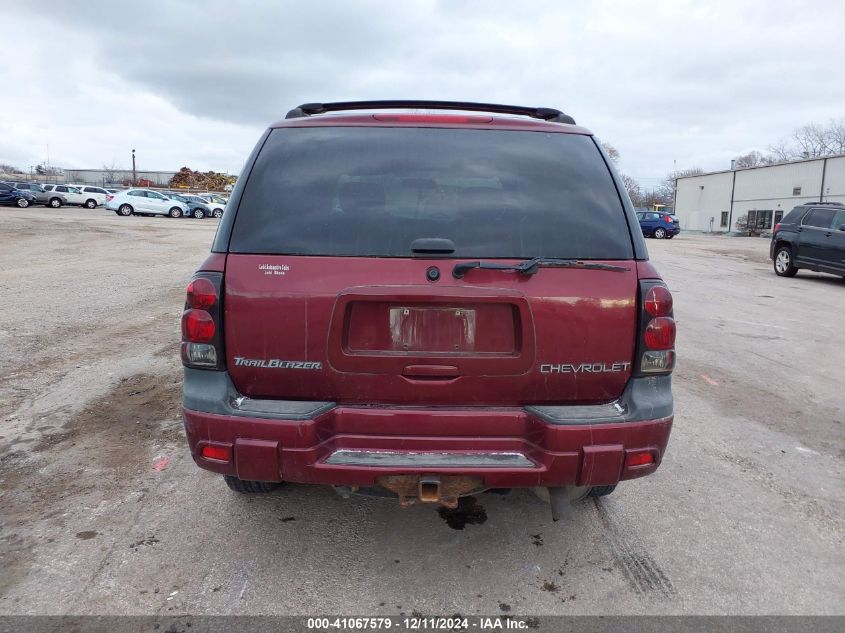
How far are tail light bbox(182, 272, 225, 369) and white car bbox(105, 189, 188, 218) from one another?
134 ft

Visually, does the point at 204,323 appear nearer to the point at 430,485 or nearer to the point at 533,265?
the point at 430,485

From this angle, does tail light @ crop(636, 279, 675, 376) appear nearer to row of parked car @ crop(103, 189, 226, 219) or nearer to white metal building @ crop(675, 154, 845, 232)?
row of parked car @ crop(103, 189, 226, 219)

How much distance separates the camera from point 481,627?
8.07ft

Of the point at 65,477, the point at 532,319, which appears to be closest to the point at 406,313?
the point at 532,319

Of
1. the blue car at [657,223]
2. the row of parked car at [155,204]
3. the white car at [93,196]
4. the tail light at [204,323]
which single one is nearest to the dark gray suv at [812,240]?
the tail light at [204,323]

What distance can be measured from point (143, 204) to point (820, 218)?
37.8 meters

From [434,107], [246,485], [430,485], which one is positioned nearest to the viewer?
[430,485]

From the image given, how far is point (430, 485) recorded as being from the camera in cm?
246

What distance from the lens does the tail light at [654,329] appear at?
2568 millimetres

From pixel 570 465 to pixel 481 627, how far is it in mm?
757

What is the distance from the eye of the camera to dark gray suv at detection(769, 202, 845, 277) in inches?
539

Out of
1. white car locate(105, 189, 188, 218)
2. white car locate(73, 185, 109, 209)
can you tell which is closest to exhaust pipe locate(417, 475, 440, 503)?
white car locate(105, 189, 188, 218)

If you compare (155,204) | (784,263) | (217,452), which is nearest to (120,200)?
(155,204)

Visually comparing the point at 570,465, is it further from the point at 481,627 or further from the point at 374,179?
the point at 374,179
